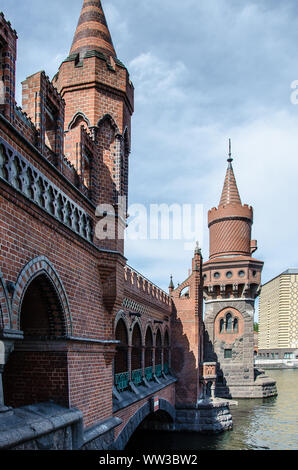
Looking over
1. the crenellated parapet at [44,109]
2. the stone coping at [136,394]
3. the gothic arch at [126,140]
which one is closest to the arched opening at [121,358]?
the stone coping at [136,394]

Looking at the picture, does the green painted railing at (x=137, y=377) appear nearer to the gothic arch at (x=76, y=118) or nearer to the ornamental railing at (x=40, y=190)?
the ornamental railing at (x=40, y=190)

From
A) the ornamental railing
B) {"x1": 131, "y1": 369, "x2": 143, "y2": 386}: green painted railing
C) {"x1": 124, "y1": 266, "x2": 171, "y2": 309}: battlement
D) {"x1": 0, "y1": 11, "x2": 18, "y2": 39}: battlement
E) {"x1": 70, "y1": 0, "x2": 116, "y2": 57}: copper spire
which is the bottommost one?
{"x1": 131, "y1": 369, "x2": 143, "y2": 386}: green painted railing

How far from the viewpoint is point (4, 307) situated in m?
5.94

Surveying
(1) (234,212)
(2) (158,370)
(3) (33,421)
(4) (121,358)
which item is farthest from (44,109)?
(1) (234,212)

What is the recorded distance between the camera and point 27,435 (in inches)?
235

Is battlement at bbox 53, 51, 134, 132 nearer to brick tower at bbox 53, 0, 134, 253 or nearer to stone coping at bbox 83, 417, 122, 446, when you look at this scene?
brick tower at bbox 53, 0, 134, 253

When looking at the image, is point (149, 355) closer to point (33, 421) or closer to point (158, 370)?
point (158, 370)

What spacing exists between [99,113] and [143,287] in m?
9.57

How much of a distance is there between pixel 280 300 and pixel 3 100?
9488 centimetres

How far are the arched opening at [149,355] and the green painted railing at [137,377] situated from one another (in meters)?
1.77

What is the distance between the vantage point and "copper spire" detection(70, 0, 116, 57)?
10977 mm

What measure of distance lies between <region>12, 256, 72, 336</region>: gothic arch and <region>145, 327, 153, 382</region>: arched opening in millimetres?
11912

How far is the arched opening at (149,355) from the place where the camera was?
64.3 feet

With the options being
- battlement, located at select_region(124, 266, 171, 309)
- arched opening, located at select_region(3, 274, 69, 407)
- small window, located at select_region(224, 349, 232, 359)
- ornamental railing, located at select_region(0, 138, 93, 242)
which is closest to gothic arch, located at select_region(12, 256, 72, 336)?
arched opening, located at select_region(3, 274, 69, 407)
